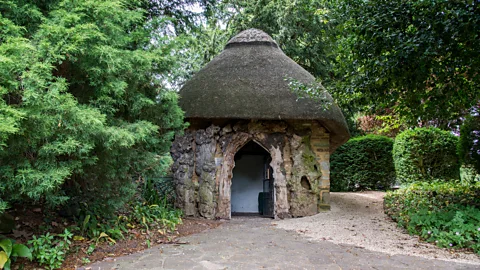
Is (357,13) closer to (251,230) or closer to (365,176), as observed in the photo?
(251,230)

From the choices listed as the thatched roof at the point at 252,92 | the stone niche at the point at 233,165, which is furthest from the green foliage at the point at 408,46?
the stone niche at the point at 233,165

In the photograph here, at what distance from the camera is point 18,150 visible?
349cm

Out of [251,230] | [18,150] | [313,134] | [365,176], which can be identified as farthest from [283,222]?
[365,176]

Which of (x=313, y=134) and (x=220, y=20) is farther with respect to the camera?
(x=220, y=20)

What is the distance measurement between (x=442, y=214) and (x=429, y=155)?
4.71 metres

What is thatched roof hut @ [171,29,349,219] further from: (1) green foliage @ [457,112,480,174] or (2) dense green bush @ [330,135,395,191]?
(2) dense green bush @ [330,135,395,191]

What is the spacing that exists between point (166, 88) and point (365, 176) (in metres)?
8.83

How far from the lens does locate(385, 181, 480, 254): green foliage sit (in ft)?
16.4

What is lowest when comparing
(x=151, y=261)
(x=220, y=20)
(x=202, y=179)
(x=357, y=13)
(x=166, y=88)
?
(x=151, y=261)

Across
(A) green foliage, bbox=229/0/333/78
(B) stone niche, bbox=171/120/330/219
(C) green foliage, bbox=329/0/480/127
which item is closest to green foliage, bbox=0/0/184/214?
(B) stone niche, bbox=171/120/330/219

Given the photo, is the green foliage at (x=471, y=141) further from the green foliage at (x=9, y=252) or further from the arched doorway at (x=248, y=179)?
the green foliage at (x=9, y=252)

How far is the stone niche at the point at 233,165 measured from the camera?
297 inches

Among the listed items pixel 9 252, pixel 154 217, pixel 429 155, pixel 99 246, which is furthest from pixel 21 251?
pixel 429 155

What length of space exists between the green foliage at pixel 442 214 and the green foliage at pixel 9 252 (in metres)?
5.01
